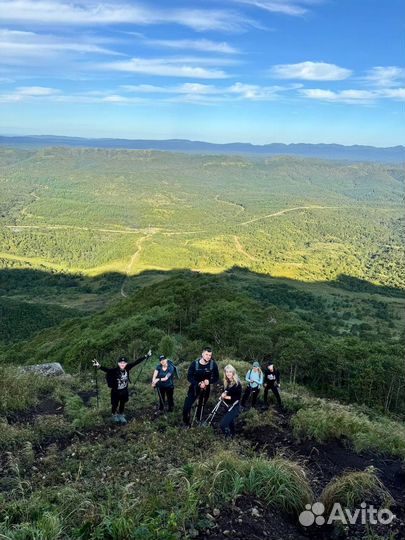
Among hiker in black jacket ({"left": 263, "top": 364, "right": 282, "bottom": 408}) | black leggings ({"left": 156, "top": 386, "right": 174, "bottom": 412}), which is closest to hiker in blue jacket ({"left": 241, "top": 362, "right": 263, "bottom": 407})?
hiker in black jacket ({"left": 263, "top": 364, "right": 282, "bottom": 408})

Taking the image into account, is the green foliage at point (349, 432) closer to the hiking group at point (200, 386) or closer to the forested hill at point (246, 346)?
the hiking group at point (200, 386)

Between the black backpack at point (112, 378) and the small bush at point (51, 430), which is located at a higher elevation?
the black backpack at point (112, 378)

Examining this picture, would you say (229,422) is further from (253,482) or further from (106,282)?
(106,282)

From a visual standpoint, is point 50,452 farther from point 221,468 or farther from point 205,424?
point 221,468

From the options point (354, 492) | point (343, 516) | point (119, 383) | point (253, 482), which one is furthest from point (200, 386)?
point (343, 516)

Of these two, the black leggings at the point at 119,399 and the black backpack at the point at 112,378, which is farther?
the black leggings at the point at 119,399

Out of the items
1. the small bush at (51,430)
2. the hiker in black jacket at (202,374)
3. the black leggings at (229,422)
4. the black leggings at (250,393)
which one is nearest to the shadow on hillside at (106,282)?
the black leggings at (250,393)

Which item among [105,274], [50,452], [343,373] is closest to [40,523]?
[50,452]

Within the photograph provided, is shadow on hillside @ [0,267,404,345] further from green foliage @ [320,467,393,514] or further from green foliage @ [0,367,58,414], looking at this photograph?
green foliage @ [320,467,393,514]
